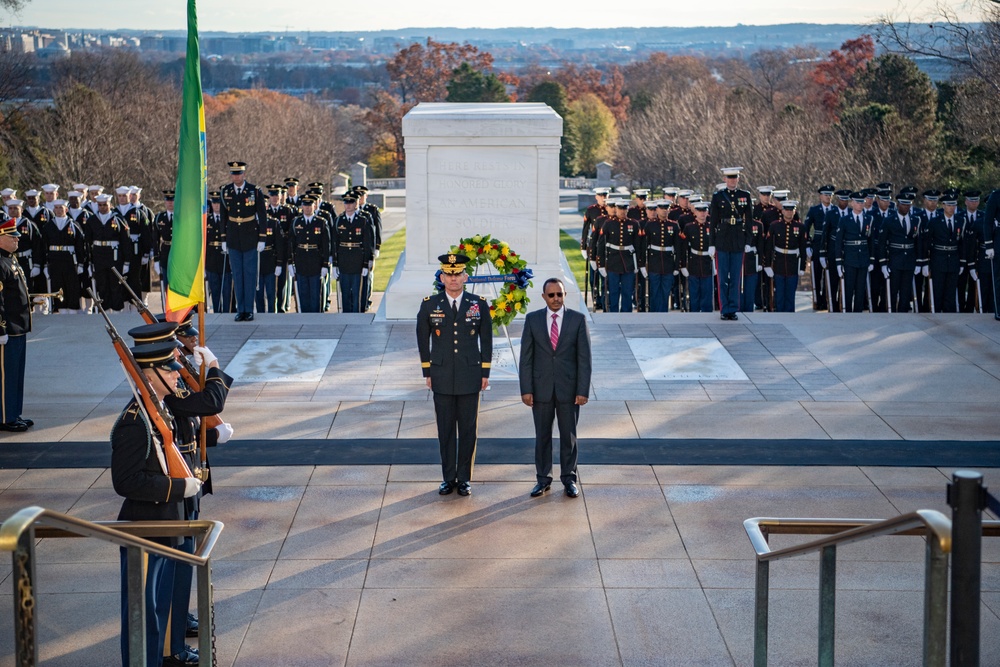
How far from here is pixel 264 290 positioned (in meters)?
15.4

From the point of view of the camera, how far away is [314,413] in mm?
9984

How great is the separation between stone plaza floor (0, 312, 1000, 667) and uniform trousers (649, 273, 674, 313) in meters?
2.81

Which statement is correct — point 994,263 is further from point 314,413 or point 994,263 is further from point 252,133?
point 252,133

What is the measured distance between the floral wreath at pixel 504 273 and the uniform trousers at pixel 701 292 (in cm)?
464

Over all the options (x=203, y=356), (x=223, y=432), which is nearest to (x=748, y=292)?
(x=223, y=432)

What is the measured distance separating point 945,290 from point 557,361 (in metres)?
8.85

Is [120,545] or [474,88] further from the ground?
[474,88]

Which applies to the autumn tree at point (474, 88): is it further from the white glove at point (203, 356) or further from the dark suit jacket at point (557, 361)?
the white glove at point (203, 356)

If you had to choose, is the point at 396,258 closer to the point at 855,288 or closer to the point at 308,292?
the point at 308,292

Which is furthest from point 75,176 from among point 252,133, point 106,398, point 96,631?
point 96,631

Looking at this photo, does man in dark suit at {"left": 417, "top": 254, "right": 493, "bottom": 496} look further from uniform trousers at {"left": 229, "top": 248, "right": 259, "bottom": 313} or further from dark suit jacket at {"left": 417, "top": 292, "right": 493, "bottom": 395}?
uniform trousers at {"left": 229, "top": 248, "right": 259, "bottom": 313}

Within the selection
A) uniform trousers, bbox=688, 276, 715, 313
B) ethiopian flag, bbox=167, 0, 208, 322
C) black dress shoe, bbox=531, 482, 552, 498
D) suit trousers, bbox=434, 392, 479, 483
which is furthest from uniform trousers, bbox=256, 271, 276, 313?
ethiopian flag, bbox=167, 0, 208, 322

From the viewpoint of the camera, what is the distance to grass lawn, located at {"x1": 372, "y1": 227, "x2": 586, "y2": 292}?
1087 inches

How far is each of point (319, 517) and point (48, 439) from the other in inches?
112
